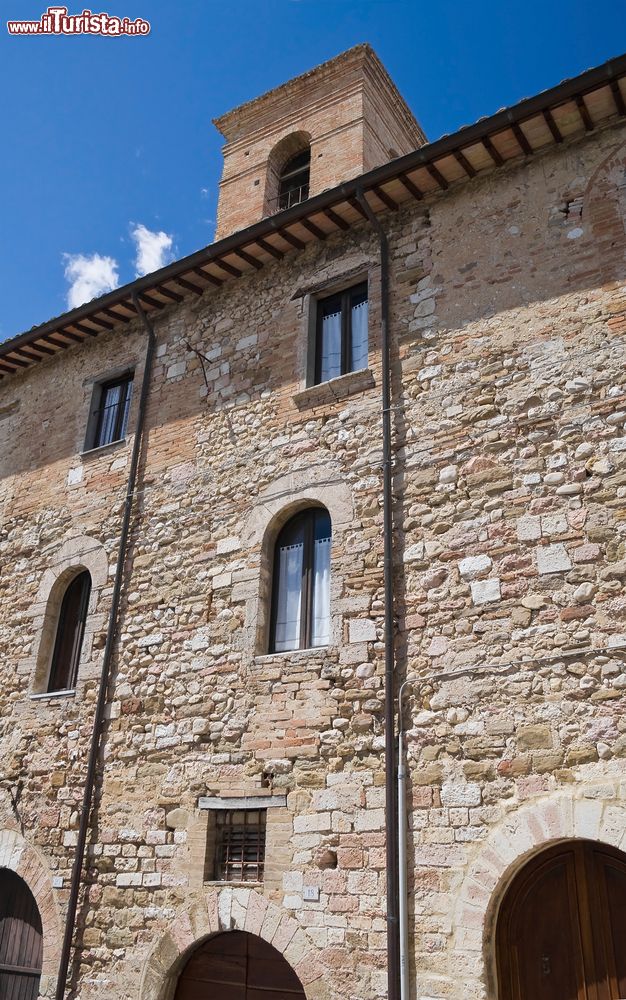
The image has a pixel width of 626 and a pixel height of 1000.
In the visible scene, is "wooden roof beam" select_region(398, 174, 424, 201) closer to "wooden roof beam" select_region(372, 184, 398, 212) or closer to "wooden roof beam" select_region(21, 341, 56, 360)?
"wooden roof beam" select_region(372, 184, 398, 212)

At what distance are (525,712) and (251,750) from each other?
251cm

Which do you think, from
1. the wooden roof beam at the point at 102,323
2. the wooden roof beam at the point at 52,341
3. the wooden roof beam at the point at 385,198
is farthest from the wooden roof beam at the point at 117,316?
the wooden roof beam at the point at 385,198

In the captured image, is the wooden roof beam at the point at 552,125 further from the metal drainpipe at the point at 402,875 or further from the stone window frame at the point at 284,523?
the metal drainpipe at the point at 402,875

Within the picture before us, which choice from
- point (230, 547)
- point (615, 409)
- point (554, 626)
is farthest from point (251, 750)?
point (615, 409)

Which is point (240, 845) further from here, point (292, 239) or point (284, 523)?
point (292, 239)

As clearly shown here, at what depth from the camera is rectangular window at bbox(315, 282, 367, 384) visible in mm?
8562

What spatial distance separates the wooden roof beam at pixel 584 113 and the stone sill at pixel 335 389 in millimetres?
2971

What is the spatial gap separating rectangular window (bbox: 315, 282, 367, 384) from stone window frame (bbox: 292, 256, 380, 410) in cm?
5

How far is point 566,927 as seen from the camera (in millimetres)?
5676

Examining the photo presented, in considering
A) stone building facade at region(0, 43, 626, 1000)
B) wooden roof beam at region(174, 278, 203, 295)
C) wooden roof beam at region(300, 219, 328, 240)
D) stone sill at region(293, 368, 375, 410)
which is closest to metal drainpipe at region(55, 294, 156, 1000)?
stone building facade at region(0, 43, 626, 1000)

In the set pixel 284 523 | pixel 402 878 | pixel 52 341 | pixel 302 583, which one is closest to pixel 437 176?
pixel 284 523

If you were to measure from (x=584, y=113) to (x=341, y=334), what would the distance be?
9.99ft

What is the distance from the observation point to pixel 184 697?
7.98 meters

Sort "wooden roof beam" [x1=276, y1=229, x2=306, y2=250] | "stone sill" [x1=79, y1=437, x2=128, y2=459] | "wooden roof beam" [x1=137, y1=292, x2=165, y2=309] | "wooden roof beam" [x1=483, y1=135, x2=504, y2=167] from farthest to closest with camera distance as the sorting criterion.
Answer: "wooden roof beam" [x1=137, y1=292, x2=165, y2=309] < "stone sill" [x1=79, y1=437, x2=128, y2=459] < "wooden roof beam" [x1=276, y1=229, x2=306, y2=250] < "wooden roof beam" [x1=483, y1=135, x2=504, y2=167]
